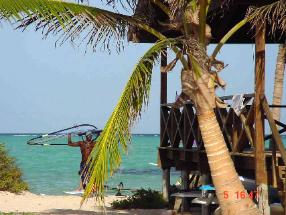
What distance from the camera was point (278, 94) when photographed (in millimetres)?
22969

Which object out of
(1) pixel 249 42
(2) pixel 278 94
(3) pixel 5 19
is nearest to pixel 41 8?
(3) pixel 5 19

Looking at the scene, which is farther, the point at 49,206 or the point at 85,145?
the point at 85,145

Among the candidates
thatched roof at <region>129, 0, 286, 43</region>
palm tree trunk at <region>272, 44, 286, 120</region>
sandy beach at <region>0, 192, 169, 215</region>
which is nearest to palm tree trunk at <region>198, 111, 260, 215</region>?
thatched roof at <region>129, 0, 286, 43</region>

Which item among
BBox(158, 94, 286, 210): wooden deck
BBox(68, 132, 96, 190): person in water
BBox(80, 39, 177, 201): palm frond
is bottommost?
BBox(68, 132, 96, 190): person in water

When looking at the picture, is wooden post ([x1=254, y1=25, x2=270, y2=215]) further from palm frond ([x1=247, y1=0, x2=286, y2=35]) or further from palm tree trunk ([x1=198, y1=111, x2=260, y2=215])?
palm tree trunk ([x1=198, y1=111, x2=260, y2=215])

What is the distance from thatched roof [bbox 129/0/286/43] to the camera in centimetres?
1066

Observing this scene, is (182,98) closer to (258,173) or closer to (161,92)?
(258,173)

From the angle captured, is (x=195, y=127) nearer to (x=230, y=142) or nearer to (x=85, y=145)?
(x=230, y=142)

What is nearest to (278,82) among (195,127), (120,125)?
(195,127)

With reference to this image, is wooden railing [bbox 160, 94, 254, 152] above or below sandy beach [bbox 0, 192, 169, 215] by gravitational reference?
above

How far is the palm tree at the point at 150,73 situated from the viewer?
8227 millimetres

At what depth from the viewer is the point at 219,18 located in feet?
43.7

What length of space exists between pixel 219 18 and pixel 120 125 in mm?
5629

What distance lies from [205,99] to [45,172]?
57422 mm
